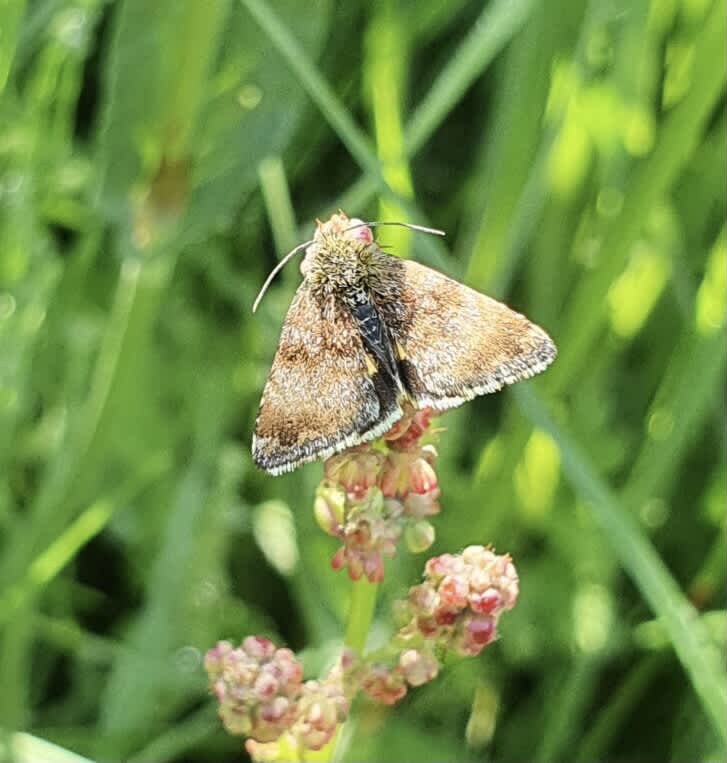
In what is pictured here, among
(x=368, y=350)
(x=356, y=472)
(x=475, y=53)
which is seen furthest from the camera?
(x=475, y=53)

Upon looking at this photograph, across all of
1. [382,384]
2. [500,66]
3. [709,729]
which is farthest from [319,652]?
[500,66]

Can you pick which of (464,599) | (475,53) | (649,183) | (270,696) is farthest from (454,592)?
(649,183)

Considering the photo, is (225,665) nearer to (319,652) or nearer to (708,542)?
(319,652)

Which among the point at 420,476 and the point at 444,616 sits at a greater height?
the point at 420,476

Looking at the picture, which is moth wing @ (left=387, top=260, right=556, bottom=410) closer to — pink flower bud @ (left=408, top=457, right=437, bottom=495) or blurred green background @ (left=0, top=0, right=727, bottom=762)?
pink flower bud @ (left=408, top=457, right=437, bottom=495)

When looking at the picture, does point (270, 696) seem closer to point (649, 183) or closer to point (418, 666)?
point (418, 666)

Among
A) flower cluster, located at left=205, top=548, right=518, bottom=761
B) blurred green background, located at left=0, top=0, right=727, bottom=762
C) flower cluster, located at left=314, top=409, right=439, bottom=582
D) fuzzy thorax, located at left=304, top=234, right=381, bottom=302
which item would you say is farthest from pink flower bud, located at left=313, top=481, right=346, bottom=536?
blurred green background, located at left=0, top=0, right=727, bottom=762

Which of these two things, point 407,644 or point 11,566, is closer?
point 407,644
